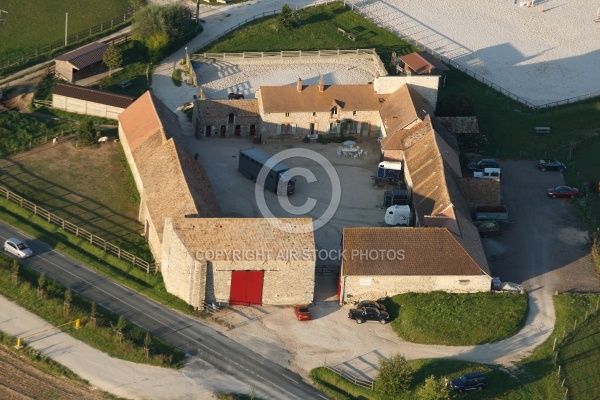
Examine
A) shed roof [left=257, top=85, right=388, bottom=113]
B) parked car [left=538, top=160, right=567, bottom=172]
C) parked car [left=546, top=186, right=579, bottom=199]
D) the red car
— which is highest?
shed roof [left=257, top=85, right=388, bottom=113]

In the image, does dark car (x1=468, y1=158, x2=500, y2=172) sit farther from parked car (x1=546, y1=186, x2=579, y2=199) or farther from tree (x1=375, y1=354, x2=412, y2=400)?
tree (x1=375, y1=354, x2=412, y2=400)

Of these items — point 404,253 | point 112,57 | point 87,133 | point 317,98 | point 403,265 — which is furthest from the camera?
point 112,57

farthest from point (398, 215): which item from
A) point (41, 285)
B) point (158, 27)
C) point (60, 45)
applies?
point (60, 45)

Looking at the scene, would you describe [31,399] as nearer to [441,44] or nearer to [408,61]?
[408,61]

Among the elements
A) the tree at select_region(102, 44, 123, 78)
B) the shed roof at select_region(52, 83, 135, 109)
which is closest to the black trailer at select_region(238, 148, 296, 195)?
the shed roof at select_region(52, 83, 135, 109)

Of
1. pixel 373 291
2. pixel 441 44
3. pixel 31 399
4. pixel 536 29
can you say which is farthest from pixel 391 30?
pixel 31 399

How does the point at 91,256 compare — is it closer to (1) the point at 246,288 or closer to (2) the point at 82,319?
(2) the point at 82,319
